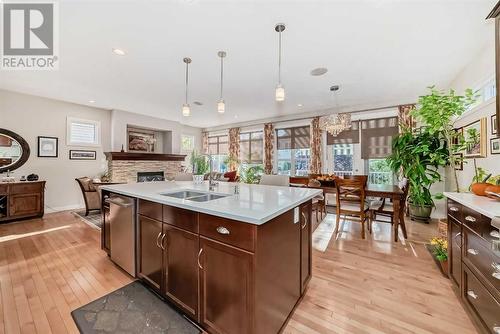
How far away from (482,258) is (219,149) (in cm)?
797

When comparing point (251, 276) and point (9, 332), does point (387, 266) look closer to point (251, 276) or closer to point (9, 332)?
point (251, 276)

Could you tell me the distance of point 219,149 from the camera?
8.66 metres

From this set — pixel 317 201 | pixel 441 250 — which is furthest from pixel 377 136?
pixel 441 250

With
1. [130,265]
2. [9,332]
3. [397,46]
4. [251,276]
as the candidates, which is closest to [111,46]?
[130,265]

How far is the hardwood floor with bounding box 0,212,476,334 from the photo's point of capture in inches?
61.5

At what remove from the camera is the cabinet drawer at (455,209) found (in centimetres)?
171

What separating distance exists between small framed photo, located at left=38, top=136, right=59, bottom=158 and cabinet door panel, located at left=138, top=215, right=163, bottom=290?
16.2ft

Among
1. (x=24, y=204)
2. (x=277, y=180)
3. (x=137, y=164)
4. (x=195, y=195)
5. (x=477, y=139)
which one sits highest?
(x=477, y=139)

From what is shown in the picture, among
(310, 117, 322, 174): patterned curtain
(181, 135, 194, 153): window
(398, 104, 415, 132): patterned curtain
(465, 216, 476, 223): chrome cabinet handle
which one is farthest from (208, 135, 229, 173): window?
(465, 216, 476, 223): chrome cabinet handle

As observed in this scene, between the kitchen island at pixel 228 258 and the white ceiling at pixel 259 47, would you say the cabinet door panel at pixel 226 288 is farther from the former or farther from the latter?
the white ceiling at pixel 259 47

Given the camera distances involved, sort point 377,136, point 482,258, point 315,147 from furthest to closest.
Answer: point 315,147, point 377,136, point 482,258

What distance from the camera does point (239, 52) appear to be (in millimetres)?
2871

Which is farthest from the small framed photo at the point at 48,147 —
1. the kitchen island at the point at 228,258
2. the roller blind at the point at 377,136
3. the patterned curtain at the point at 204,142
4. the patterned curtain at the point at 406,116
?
the patterned curtain at the point at 406,116

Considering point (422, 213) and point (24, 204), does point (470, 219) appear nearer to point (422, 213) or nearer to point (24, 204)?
point (422, 213)
